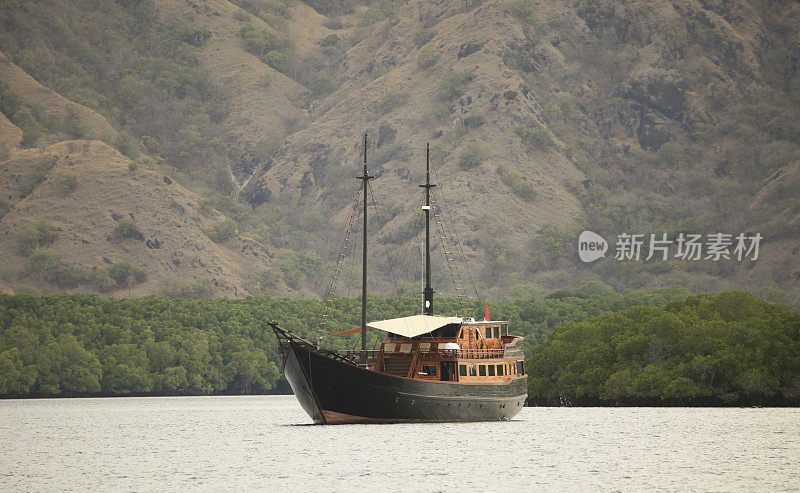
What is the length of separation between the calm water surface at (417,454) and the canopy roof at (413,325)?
24.6ft

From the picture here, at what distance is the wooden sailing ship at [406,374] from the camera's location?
8706cm

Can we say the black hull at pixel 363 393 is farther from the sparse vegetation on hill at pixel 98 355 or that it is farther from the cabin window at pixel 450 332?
the sparse vegetation on hill at pixel 98 355

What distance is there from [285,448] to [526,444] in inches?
640

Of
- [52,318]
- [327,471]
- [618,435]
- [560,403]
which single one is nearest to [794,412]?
[618,435]

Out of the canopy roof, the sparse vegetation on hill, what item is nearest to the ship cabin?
the canopy roof

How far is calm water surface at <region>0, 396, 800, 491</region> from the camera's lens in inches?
2338

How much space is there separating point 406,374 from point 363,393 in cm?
398

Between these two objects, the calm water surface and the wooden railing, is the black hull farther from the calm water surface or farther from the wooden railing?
the wooden railing

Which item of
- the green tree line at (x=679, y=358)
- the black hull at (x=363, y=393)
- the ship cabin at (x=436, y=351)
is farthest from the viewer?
the green tree line at (x=679, y=358)

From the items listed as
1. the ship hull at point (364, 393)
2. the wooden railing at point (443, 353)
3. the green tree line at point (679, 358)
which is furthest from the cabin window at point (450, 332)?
the green tree line at point (679, 358)

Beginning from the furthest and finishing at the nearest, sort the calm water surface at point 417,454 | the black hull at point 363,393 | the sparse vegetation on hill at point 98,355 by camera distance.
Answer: the sparse vegetation on hill at point 98,355 → the black hull at point 363,393 → the calm water surface at point 417,454

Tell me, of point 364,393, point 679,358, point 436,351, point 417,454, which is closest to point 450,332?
point 436,351

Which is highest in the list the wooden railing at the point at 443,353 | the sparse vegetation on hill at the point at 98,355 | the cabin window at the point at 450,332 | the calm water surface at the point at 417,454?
the sparse vegetation on hill at the point at 98,355

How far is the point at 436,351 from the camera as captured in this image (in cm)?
9050
